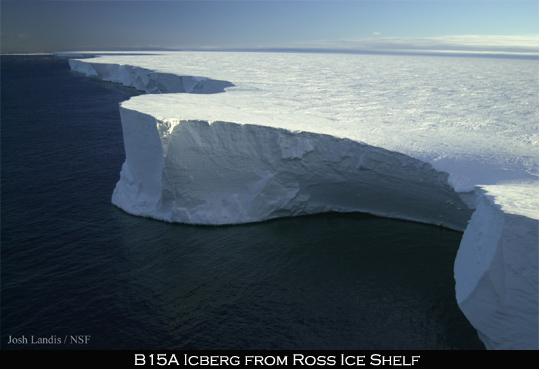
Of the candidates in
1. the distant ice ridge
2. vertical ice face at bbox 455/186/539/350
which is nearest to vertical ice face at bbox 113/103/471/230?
vertical ice face at bbox 455/186/539/350

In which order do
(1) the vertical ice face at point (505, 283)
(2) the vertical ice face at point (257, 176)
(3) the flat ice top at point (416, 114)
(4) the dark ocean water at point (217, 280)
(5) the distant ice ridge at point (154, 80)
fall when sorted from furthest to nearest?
1. (5) the distant ice ridge at point (154, 80)
2. (2) the vertical ice face at point (257, 176)
3. (3) the flat ice top at point (416, 114)
4. (4) the dark ocean water at point (217, 280)
5. (1) the vertical ice face at point (505, 283)

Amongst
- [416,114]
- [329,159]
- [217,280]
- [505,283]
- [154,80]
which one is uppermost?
[154,80]

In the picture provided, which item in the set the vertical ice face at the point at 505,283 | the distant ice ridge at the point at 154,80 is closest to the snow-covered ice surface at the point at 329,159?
the vertical ice face at the point at 505,283

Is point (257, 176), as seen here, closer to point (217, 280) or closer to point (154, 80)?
point (217, 280)

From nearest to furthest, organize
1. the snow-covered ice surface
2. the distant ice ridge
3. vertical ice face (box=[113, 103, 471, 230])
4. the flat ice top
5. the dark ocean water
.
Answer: the dark ocean water, the snow-covered ice surface, the flat ice top, vertical ice face (box=[113, 103, 471, 230]), the distant ice ridge

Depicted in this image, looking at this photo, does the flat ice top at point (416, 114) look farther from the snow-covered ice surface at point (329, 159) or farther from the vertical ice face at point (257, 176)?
the vertical ice face at point (257, 176)

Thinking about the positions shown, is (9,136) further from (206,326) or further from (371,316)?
(371,316)

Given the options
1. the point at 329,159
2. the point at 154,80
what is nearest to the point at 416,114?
the point at 329,159

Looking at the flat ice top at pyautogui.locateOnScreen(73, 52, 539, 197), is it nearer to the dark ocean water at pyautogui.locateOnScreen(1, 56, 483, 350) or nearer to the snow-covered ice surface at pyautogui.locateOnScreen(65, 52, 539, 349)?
the snow-covered ice surface at pyautogui.locateOnScreen(65, 52, 539, 349)
